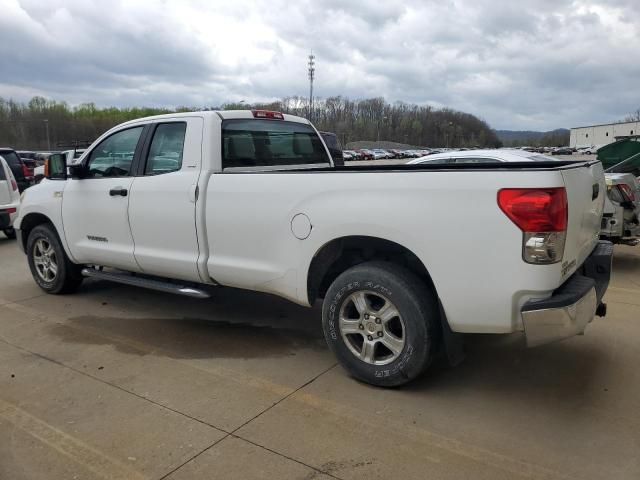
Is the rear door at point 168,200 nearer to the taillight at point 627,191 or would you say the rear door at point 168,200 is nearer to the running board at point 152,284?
the running board at point 152,284

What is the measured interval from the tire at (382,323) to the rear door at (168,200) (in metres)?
1.46

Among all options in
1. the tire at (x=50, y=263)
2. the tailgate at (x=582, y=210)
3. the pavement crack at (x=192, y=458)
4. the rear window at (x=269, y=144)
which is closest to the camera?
the pavement crack at (x=192, y=458)

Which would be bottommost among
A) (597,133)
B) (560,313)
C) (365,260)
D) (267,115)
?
(560,313)

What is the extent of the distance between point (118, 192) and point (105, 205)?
0.94 feet

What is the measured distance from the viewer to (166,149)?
492cm

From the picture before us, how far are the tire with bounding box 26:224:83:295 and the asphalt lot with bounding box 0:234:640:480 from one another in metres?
0.90

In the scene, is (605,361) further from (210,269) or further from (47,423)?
(47,423)

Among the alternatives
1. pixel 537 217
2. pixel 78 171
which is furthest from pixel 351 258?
pixel 78 171

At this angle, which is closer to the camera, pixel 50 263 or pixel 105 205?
pixel 105 205

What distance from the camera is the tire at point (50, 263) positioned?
19.9 feet

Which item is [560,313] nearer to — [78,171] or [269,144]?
[269,144]

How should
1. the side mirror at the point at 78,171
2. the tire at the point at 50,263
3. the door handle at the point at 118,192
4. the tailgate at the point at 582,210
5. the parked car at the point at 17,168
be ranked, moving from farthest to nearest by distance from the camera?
the parked car at the point at 17,168, the tire at the point at 50,263, the side mirror at the point at 78,171, the door handle at the point at 118,192, the tailgate at the point at 582,210

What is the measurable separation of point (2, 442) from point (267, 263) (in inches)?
80.3

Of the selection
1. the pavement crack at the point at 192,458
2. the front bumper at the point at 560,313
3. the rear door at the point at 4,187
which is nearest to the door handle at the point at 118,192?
the pavement crack at the point at 192,458
